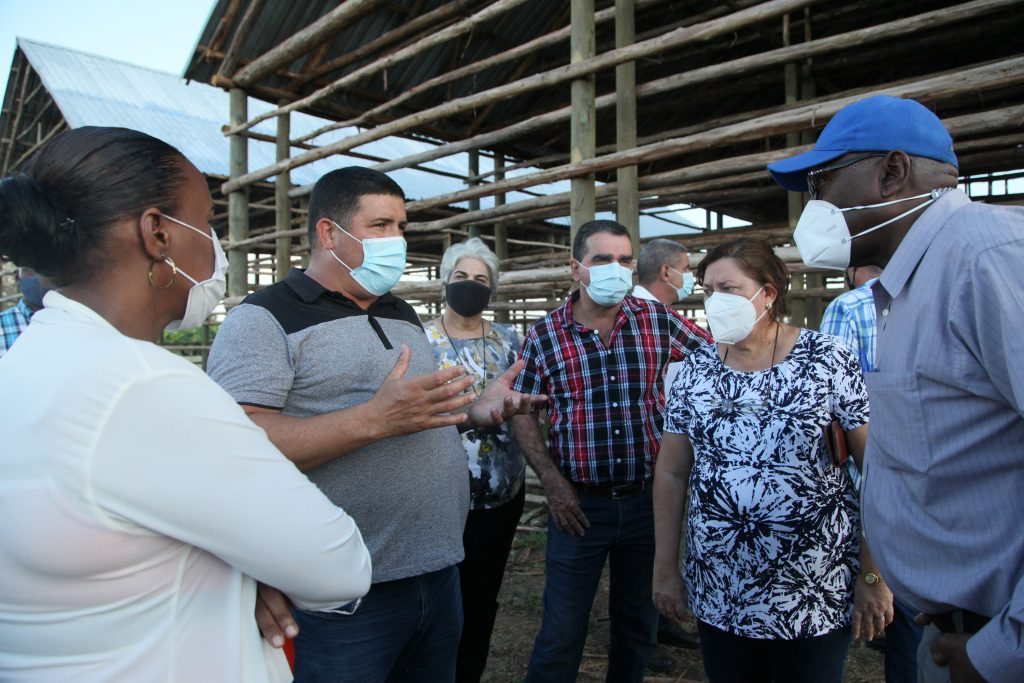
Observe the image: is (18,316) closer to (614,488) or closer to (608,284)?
(608,284)

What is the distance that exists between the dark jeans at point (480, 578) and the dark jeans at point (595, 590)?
24 centimetres

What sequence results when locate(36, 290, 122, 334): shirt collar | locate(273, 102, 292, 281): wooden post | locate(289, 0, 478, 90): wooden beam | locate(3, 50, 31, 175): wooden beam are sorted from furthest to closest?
locate(3, 50, 31, 175): wooden beam, locate(273, 102, 292, 281): wooden post, locate(289, 0, 478, 90): wooden beam, locate(36, 290, 122, 334): shirt collar

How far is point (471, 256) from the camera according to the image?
311cm

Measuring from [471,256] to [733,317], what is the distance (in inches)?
53.8

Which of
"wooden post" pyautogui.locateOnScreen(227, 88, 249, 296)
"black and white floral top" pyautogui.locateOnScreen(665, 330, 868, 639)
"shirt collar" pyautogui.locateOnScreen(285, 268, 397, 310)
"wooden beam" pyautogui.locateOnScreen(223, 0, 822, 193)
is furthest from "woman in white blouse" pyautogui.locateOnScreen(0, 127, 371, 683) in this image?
"wooden post" pyautogui.locateOnScreen(227, 88, 249, 296)

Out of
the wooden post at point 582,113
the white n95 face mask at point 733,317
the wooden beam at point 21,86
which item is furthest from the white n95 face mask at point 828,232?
the wooden beam at point 21,86

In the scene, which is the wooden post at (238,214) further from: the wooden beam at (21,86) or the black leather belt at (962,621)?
the black leather belt at (962,621)

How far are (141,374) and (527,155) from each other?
917 centimetres

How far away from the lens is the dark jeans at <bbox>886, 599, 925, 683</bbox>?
229cm

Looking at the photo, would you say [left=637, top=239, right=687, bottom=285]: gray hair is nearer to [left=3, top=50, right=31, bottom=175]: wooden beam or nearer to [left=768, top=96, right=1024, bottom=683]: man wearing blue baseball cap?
[left=768, top=96, right=1024, bottom=683]: man wearing blue baseball cap

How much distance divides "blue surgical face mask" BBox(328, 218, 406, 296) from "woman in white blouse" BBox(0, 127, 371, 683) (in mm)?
861

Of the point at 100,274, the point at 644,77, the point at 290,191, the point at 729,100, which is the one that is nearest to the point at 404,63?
the point at 290,191

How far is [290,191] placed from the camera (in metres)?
7.79

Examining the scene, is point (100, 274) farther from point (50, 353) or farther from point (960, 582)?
point (960, 582)
